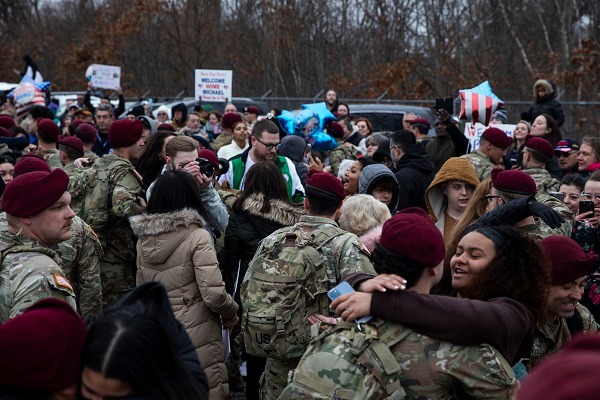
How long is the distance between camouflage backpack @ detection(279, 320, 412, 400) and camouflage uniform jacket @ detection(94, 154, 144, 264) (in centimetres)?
409

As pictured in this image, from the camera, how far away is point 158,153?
789 centimetres

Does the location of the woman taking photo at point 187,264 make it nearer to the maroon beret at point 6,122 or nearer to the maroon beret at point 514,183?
the maroon beret at point 514,183

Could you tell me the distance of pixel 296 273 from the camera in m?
5.14

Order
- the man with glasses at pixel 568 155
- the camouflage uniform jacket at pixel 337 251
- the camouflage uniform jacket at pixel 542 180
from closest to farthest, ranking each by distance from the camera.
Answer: the camouflage uniform jacket at pixel 337 251 < the camouflage uniform jacket at pixel 542 180 < the man with glasses at pixel 568 155

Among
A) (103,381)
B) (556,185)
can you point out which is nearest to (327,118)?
(556,185)

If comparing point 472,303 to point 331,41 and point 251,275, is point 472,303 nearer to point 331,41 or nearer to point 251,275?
point 251,275

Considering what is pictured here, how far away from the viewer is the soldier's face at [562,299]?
172 inches

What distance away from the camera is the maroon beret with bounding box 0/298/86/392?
2.55 meters

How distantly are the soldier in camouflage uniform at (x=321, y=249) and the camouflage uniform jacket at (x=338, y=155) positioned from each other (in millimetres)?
4868

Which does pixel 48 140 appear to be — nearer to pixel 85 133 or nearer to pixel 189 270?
pixel 85 133

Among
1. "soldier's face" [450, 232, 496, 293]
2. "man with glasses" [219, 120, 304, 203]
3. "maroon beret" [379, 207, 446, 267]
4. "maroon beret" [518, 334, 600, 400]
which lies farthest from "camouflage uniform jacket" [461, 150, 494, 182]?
"maroon beret" [518, 334, 600, 400]

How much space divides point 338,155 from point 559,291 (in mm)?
6458

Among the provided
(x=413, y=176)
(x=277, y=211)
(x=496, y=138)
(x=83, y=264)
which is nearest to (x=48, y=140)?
(x=83, y=264)

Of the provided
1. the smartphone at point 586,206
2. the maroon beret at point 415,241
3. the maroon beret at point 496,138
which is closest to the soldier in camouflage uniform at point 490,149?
the maroon beret at point 496,138
